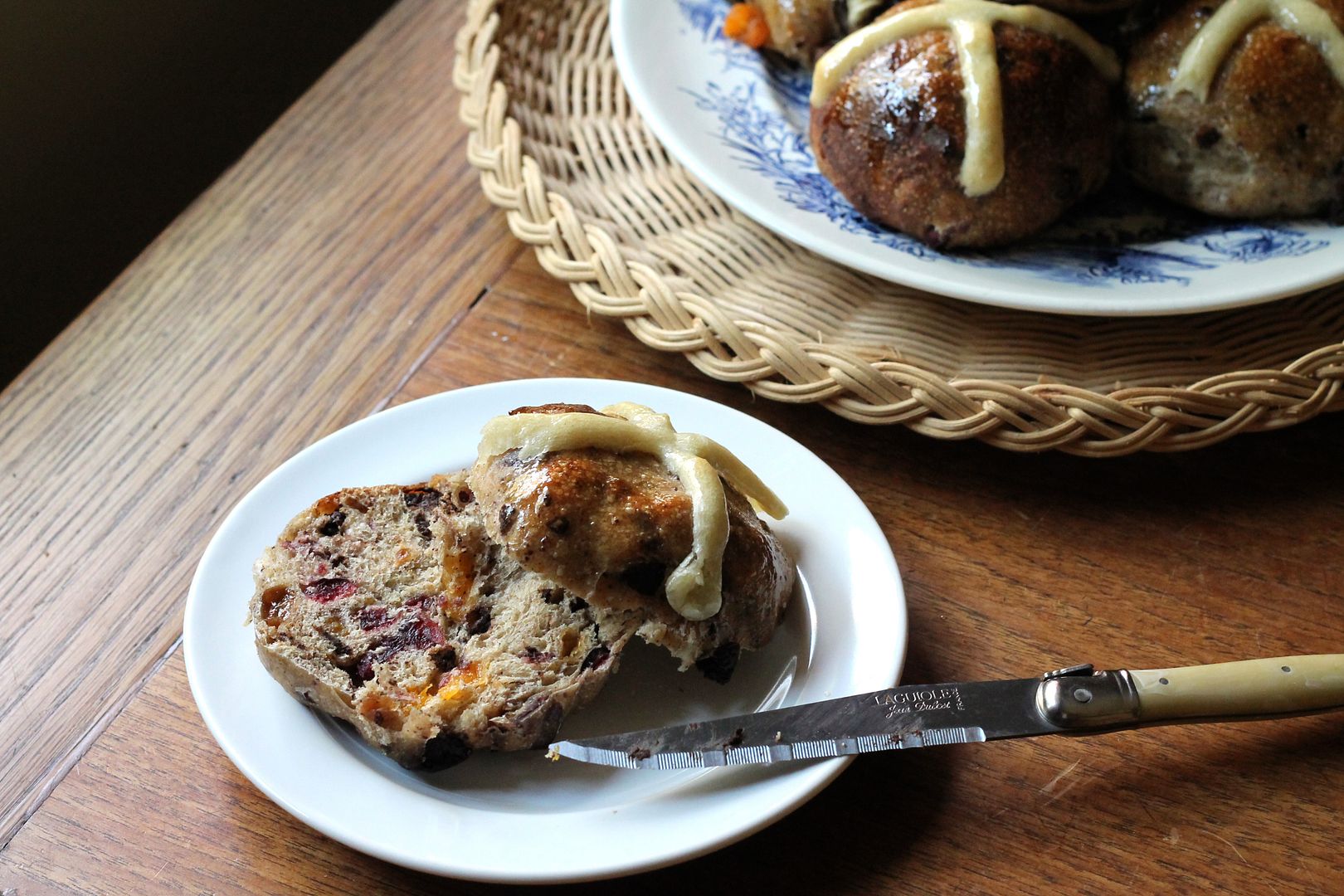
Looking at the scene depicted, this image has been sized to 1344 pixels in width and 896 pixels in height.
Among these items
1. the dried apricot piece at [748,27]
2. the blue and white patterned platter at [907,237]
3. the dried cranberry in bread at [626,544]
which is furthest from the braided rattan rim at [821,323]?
the dried cranberry in bread at [626,544]

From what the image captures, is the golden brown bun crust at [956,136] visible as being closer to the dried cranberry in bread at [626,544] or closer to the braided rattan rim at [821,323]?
the braided rattan rim at [821,323]

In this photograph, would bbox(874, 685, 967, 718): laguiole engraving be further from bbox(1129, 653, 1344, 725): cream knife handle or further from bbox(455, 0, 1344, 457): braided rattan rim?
bbox(455, 0, 1344, 457): braided rattan rim

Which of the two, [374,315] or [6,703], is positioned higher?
[374,315]

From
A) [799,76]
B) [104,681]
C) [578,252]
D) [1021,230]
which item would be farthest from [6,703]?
[799,76]

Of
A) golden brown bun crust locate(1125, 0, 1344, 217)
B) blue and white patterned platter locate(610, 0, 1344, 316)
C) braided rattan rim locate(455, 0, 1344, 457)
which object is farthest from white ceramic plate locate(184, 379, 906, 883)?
golden brown bun crust locate(1125, 0, 1344, 217)

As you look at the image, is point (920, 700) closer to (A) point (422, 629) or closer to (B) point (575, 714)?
(B) point (575, 714)

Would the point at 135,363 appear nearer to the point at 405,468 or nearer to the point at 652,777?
the point at 405,468
